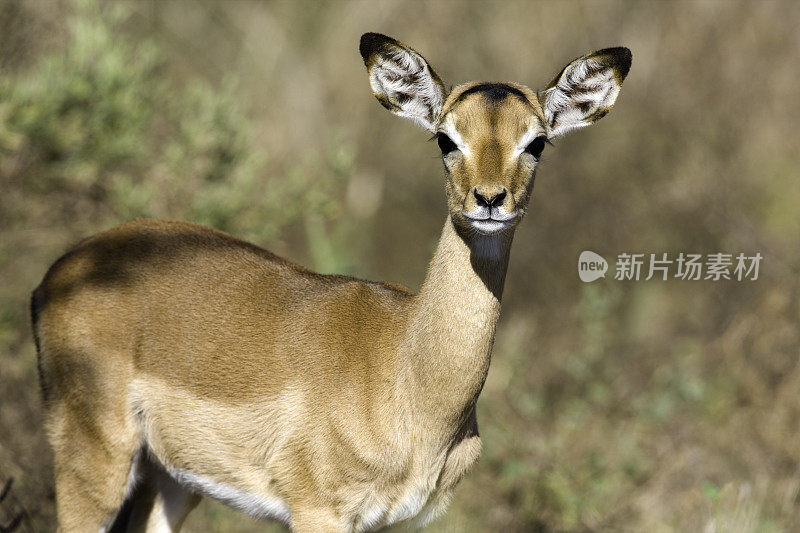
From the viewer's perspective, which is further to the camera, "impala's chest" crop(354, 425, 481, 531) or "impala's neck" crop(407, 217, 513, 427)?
"impala's chest" crop(354, 425, 481, 531)

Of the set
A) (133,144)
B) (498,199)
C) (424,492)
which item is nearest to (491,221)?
(498,199)

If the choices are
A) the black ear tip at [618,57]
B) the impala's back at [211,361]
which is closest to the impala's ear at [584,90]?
the black ear tip at [618,57]

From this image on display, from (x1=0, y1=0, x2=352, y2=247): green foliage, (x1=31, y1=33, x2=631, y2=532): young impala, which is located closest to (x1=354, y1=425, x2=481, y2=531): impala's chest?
(x1=31, y1=33, x2=631, y2=532): young impala

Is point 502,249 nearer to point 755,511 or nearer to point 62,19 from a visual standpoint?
point 755,511

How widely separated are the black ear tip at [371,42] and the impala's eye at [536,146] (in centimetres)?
76

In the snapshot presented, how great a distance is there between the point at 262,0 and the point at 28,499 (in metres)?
7.99

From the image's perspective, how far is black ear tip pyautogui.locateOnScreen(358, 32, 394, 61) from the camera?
423cm

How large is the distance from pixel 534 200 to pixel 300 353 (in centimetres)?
607

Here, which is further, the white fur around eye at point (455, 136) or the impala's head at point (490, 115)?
the white fur around eye at point (455, 136)

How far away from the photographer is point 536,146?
4133mm

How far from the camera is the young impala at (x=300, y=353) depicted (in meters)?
4.11

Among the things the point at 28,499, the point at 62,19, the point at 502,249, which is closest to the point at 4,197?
the point at 62,19

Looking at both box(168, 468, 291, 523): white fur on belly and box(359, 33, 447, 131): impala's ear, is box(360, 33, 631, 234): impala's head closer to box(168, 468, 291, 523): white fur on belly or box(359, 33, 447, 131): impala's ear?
box(359, 33, 447, 131): impala's ear

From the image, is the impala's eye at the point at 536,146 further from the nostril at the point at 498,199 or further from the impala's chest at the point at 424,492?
the impala's chest at the point at 424,492
